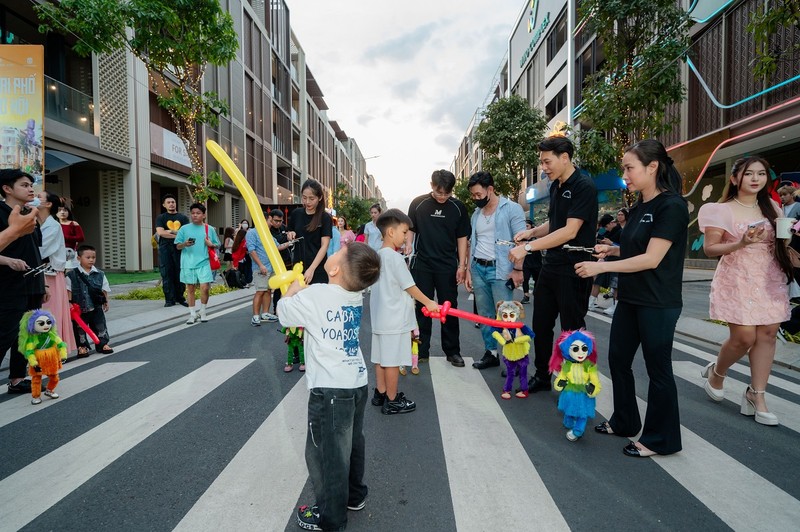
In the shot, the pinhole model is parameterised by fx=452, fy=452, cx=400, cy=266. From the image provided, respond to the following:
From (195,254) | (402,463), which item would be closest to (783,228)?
(402,463)

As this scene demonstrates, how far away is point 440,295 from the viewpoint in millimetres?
5059

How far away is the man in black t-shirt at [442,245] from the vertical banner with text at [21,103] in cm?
774

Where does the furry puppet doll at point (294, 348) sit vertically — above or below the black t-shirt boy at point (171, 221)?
below

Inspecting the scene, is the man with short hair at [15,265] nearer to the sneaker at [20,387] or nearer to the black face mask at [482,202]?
the sneaker at [20,387]

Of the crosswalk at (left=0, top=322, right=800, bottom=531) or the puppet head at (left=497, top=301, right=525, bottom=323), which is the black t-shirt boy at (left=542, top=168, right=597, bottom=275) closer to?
the puppet head at (left=497, top=301, right=525, bottom=323)

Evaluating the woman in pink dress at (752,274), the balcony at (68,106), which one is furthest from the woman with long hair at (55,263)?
the balcony at (68,106)

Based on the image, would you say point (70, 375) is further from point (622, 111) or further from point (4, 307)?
point (622, 111)

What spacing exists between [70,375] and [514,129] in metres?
24.0

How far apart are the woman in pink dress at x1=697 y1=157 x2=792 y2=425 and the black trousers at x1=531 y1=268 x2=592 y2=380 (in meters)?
1.02

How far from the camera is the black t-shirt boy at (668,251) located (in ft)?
9.13

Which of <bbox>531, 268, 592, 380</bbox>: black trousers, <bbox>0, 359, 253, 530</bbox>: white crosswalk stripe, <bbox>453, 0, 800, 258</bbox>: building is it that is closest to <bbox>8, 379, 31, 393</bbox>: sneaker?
<bbox>0, 359, 253, 530</bbox>: white crosswalk stripe

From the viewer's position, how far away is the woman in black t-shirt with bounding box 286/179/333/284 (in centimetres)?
505

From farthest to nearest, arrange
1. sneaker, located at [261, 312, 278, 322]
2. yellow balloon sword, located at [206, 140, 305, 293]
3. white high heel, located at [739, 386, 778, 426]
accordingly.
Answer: sneaker, located at [261, 312, 278, 322] < white high heel, located at [739, 386, 778, 426] < yellow balloon sword, located at [206, 140, 305, 293]

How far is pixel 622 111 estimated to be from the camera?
1090cm
